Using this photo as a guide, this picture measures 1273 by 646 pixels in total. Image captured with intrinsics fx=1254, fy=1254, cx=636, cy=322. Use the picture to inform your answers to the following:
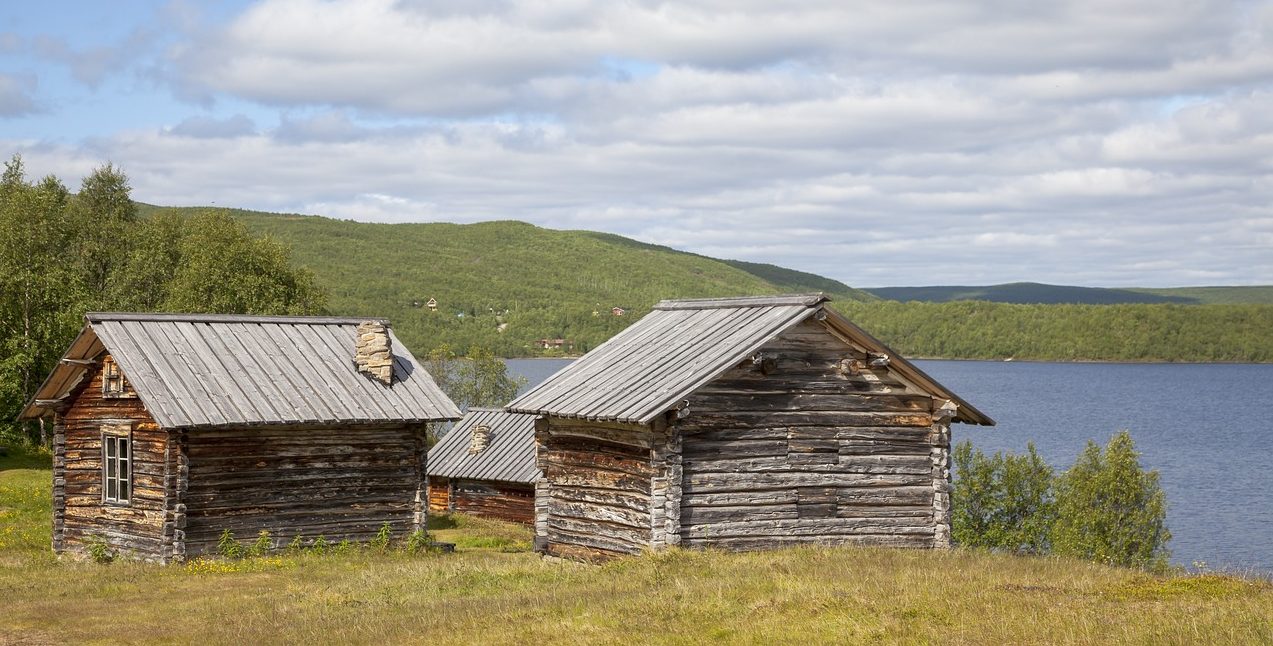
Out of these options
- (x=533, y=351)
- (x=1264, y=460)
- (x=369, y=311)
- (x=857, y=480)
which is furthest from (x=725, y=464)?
(x=533, y=351)

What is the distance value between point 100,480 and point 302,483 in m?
4.48

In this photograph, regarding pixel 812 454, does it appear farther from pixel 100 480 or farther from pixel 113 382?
pixel 100 480

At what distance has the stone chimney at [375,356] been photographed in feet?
92.4

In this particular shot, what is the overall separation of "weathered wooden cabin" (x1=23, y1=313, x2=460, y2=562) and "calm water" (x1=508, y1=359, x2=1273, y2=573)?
31134 millimetres

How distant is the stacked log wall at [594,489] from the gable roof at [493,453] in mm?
16975

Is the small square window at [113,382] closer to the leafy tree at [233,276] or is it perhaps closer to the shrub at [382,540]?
the shrub at [382,540]

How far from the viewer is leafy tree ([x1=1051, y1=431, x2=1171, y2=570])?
52.2m

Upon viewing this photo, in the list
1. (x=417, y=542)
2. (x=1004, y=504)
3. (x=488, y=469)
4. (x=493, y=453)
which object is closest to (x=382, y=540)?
(x=417, y=542)

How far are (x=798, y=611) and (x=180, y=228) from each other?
59317 millimetres

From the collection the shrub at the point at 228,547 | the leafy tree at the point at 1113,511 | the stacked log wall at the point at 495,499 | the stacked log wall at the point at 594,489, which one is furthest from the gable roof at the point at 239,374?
the leafy tree at the point at 1113,511

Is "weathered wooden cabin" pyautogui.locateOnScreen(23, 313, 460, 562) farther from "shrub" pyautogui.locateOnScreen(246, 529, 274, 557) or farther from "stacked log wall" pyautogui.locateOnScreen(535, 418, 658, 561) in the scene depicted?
"stacked log wall" pyautogui.locateOnScreen(535, 418, 658, 561)

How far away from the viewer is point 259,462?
1022 inches

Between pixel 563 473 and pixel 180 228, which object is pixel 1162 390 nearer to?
pixel 180 228

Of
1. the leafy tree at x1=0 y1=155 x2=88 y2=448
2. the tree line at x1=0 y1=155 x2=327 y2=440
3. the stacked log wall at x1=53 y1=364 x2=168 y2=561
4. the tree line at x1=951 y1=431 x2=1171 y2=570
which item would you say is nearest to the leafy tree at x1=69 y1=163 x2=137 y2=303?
the tree line at x1=0 y1=155 x2=327 y2=440
